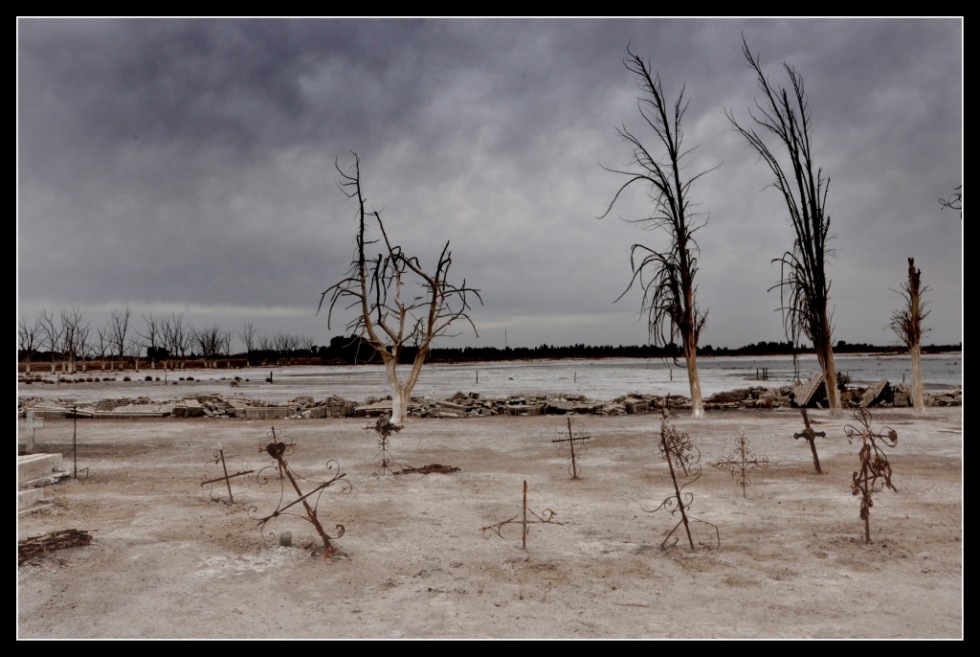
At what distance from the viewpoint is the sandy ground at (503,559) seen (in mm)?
4340

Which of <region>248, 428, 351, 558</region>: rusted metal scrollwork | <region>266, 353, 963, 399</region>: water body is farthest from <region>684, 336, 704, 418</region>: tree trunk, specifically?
<region>248, 428, 351, 558</region>: rusted metal scrollwork

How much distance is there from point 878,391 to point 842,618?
2406 cm

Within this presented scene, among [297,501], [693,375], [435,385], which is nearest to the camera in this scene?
[297,501]

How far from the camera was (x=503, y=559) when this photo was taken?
5.71 m

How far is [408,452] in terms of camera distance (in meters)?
12.5

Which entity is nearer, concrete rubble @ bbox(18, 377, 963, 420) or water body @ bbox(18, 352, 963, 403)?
concrete rubble @ bbox(18, 377, 963, 420)

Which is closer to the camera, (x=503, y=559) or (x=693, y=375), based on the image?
(x=503, y=559)

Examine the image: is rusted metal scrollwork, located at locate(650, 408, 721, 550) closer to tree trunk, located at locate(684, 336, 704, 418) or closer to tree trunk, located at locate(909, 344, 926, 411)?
tree trunk, located at locate(684, 336, 704, 418)

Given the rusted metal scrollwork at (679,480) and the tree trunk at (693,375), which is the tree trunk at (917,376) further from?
the rusted metal scrollwork at (679,480)

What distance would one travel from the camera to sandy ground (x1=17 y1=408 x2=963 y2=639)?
14.2ft

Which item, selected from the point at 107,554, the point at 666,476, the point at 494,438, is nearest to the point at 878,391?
the point at 494,438

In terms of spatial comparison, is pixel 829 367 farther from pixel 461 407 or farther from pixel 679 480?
pixel 679 480

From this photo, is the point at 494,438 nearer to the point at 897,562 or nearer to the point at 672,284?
the point at 672,284

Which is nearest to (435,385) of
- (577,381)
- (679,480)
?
(577,381)
